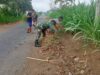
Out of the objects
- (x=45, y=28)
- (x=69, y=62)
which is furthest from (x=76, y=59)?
(x=45, y=28)

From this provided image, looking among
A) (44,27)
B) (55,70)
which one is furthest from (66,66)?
(44,27)

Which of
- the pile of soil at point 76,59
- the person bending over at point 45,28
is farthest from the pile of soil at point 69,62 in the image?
the person bending over at point 45,28

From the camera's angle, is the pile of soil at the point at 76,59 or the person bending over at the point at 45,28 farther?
the person bending over at the point at 45,28

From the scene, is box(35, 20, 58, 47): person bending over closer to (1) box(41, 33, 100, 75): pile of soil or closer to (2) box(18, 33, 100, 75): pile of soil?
(1) box(41, 33, 100, 75): pile of soil

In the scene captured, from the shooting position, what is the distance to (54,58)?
332 inches

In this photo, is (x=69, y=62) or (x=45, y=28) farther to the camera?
(x=45, y=28)

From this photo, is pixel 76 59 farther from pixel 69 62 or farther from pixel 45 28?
pixel 45 28

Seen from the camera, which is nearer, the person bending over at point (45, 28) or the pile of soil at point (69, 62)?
the pile of soil at point (69, 62)

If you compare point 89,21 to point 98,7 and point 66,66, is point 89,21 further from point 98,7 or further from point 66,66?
point 66,66

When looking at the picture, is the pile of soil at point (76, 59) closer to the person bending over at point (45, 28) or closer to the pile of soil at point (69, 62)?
the pile of soil at point (69, 62)

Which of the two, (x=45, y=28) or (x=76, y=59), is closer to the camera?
(x=76, y=59)

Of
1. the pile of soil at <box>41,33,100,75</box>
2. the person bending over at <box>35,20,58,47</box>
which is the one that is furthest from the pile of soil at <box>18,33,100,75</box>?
the person bending over at <box>35,20,58,47</box>

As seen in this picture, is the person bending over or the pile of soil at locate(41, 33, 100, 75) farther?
the person bending over

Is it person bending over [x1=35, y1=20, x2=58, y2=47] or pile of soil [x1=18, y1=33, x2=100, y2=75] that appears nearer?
pile of soil [x1=18, y1=33, x2=100, y2=75]
